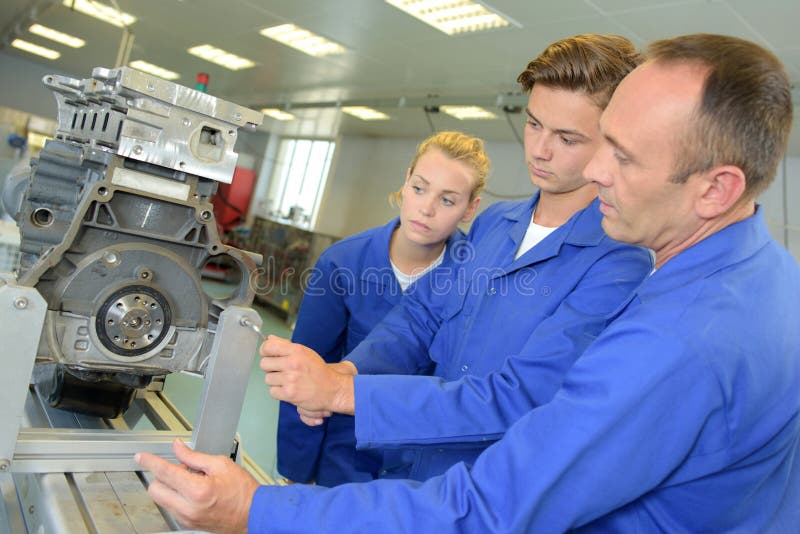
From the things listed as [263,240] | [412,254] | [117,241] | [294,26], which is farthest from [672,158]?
[263,240]

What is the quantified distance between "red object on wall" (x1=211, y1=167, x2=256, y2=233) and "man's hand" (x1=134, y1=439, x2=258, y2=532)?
407 inches

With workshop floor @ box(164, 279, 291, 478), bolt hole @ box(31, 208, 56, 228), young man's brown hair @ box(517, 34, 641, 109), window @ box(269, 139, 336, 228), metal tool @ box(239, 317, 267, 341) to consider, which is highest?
window @ box(269, 139, 336, 228)

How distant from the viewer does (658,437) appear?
2.36ft

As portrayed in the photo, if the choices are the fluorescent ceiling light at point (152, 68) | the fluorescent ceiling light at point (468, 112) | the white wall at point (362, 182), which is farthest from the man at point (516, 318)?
the fluorescent ceiling light at point (152, 68)

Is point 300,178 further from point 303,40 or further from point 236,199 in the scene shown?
point 303,40

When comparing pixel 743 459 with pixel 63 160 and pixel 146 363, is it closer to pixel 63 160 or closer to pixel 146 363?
pixel 146 363

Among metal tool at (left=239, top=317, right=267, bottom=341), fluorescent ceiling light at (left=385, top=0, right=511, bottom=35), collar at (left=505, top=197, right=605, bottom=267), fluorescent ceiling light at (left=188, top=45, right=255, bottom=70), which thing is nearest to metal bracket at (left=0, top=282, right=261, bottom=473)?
metal tool at (left=239, top=317, right=267, bottom=341)

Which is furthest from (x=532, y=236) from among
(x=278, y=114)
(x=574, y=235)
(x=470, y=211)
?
(x=278, y=114)

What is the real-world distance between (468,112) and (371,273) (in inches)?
198

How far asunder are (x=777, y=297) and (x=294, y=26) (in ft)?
16.6

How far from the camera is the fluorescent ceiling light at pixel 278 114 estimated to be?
912 cm

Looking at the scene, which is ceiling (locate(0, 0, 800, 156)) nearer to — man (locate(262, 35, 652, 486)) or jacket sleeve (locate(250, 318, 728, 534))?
man (locate(262, 35, 652, 486))

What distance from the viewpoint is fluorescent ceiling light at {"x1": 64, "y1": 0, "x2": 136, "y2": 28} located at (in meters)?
5.90

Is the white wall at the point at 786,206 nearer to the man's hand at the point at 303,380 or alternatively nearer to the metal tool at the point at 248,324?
the man's hand at the point at 303,380
